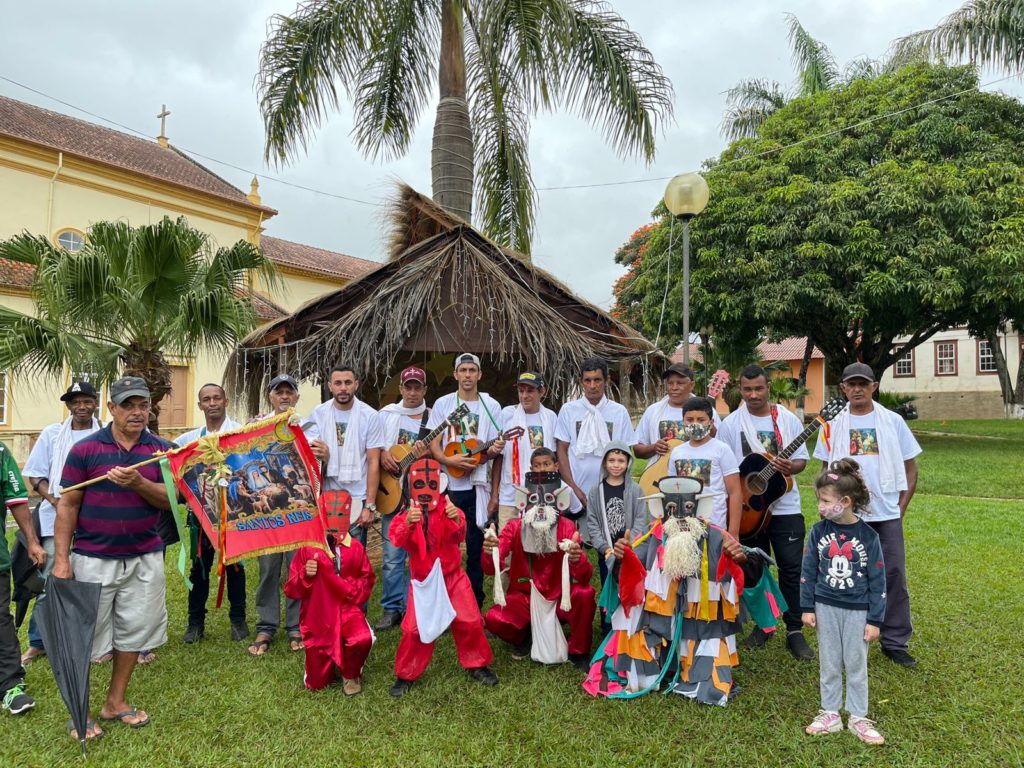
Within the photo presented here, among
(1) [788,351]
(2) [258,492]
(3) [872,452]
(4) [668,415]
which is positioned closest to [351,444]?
(2) [258,492]

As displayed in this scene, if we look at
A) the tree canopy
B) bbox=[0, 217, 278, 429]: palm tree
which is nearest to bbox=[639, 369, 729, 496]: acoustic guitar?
bbox=[0, 217, 278, 429]: palm tree

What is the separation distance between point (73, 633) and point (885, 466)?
15.8ft

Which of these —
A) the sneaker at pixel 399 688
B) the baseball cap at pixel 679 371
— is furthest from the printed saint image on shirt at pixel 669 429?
the sneaker at pixel 399 688

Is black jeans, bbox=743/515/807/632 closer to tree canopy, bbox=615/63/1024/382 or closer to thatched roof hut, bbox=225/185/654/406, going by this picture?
thatched roof hut, bbox=225/185/654/406

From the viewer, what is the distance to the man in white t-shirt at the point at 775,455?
480cm

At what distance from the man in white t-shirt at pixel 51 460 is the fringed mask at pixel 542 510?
3.14 metres

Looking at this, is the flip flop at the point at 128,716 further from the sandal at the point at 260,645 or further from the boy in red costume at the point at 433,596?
the boy in red costume at the point at 433,596

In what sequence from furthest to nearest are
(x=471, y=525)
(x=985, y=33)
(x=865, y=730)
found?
(x=985, y=33) < (x=471, y=525) < (x=865, y=730)

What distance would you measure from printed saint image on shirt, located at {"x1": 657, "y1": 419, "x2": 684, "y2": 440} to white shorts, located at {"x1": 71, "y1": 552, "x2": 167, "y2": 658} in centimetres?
333

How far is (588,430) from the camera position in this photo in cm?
514

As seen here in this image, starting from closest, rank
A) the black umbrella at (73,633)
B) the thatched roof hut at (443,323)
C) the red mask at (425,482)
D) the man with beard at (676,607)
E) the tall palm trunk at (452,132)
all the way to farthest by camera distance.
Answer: the black umbrella at (73,633)
the man with beard at (676,607)
the red mask at (425,482)
the thatched roof hut at (443,323)
the tall palm trunk at (452,132)

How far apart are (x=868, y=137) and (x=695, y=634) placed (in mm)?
16676

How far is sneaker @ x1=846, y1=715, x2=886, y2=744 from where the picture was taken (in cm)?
348

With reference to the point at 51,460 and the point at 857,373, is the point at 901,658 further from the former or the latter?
the point at 51,460
